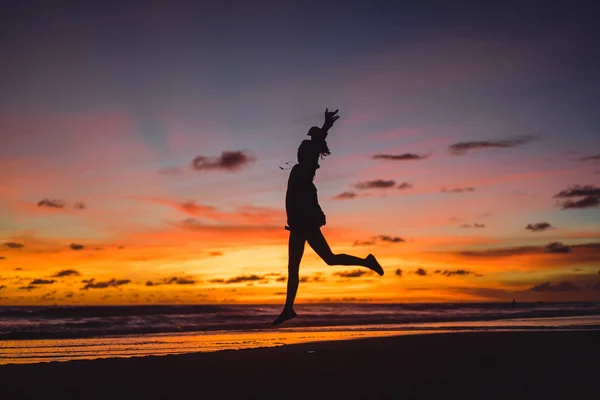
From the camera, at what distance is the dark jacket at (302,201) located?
7426 mm

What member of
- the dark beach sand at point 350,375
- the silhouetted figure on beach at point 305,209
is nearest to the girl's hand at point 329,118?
the silhouetted figure on beach at point 305,209

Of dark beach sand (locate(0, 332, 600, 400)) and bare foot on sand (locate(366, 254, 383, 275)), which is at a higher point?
bare foot on sand (locate(366, 254, 383, 275))

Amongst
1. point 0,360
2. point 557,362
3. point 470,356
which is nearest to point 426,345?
point 470,356

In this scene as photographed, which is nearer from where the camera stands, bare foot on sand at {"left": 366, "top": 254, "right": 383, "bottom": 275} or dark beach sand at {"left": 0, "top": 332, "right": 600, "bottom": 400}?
dark beach sand at {"left": 0, "top": 332, "right": 600, "bottom": 400}

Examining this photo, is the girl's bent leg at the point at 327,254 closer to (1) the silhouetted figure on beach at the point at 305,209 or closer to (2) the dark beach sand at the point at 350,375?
(1) the silhouetted figure on beach at the point at 305,209

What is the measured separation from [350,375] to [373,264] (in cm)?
145

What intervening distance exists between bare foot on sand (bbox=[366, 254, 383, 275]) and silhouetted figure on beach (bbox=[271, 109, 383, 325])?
2.00ft

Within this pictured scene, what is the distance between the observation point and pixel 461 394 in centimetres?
654

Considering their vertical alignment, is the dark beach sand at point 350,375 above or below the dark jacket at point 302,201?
below

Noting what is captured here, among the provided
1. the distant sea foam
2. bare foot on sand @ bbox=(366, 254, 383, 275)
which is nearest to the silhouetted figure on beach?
bare foot on sand @ bbox=(366, 254, 383, 275)

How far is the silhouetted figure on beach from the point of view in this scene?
744cm

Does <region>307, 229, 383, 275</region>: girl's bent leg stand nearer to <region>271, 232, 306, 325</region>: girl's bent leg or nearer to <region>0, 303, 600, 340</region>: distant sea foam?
<region>271, 232, 306, 325</region>: girl's bent leg

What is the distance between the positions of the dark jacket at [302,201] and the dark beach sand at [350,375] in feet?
6.03

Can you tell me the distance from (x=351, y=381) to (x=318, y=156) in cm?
264
